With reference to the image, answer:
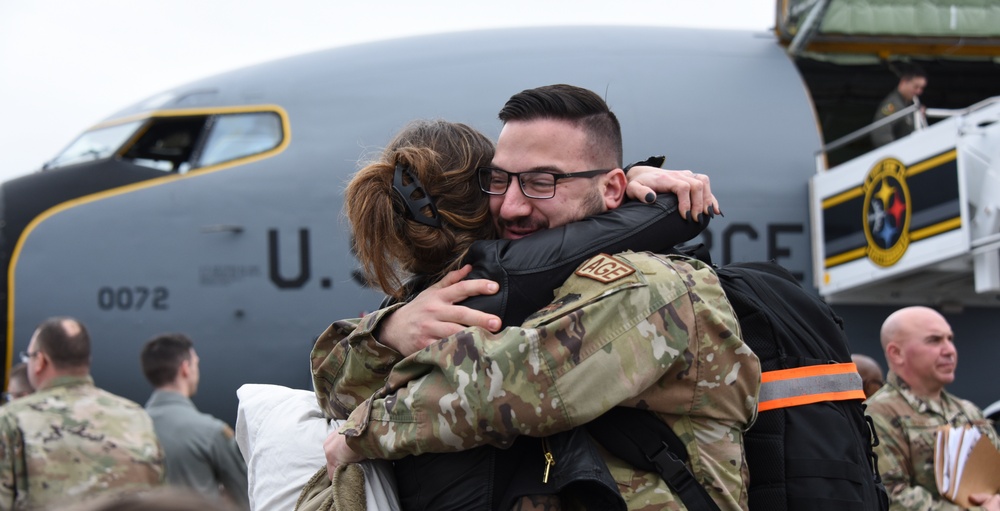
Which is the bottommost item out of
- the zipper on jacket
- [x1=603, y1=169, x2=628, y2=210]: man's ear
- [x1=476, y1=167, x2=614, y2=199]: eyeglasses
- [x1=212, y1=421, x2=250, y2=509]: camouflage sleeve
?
[x1=212, y1=421, x2=250, y2=509]: camouflage sleeve

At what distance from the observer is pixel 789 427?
6.66ft

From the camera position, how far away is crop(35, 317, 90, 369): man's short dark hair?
16.2ft

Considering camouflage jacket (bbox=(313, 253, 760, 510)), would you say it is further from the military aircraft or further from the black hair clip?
the military aircraft

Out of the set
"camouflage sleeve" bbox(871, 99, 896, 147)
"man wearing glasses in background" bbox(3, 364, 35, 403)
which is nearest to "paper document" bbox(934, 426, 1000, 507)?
"camouflage sleeve" bbox(871, 99, 896, 147)

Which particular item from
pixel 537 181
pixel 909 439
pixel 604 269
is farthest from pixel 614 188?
pixel 909 439

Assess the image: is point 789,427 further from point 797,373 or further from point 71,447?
point 71,447

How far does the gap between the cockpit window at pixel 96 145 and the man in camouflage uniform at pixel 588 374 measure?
5872mm

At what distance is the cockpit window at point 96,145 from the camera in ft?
24.2

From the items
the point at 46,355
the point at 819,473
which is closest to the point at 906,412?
the point at 819,473

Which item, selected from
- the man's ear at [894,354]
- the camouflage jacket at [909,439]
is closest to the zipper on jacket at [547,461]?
the camouflage jacket at [909,439]

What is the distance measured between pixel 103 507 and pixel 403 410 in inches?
37.1

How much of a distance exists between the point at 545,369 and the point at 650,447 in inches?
10.1

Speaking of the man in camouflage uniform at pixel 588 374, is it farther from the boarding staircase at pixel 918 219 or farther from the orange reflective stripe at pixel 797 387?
the boarding staircase at pixel 918 219

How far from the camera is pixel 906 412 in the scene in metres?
4.80
